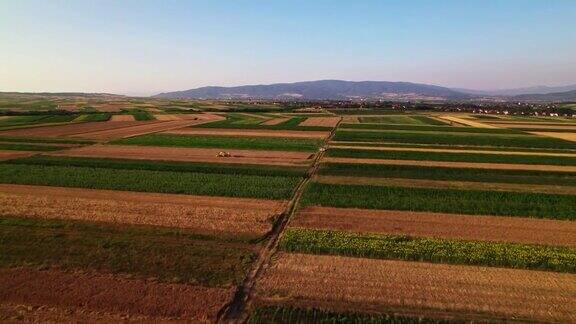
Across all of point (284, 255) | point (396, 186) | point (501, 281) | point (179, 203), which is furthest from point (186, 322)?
point (396, 186)

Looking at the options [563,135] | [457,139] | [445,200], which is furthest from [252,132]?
[563,135]

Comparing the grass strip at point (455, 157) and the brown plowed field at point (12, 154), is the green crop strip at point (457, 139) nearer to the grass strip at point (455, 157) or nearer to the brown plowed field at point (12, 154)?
the grass strip at point (455, 157)

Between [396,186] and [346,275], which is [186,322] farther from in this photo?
[396,186]

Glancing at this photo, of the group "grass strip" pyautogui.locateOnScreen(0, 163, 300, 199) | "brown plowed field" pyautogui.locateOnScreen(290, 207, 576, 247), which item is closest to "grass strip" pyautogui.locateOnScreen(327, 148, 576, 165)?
"grass strip" pyautogui.locateOnScreen(0, 163, 300, 199)

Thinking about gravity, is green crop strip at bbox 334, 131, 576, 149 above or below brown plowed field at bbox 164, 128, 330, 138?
below

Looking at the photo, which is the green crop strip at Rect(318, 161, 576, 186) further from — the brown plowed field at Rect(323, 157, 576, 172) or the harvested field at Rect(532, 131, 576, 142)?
the harvested field at Rect(532, 131, 576, 142)
